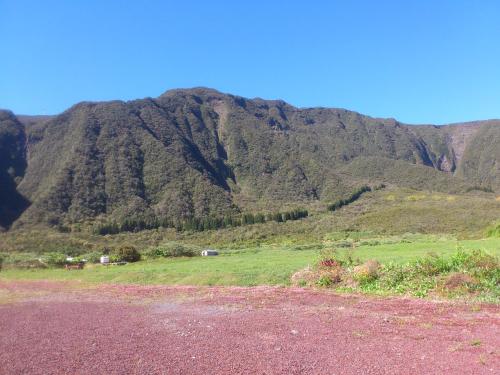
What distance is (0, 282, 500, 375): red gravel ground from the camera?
8.16 metres

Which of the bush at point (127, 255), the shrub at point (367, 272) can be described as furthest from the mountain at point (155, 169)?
the shrub at point (367, 272)

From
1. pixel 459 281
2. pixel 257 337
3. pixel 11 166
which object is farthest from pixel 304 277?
pixel 11 166

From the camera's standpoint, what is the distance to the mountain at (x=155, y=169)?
114125mm

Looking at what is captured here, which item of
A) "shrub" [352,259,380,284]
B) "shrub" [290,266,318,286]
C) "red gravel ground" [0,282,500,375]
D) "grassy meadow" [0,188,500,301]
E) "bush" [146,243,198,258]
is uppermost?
"red gravel ground" [0,282,500,375]

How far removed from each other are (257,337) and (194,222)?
300 ft

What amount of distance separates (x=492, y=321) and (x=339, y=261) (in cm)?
1117

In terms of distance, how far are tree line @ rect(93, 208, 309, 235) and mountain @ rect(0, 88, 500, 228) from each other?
5.41 meters

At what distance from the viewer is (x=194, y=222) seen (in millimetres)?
101000

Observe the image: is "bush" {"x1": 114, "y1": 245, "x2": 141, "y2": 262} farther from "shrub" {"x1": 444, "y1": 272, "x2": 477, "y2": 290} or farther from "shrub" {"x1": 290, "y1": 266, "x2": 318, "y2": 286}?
"shrub" {"x1": 444, "y1": 272, "x2": 477, "y2": 290}

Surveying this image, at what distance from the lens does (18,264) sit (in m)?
48.5

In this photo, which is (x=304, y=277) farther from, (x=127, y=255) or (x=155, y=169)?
(x=155, y=169)

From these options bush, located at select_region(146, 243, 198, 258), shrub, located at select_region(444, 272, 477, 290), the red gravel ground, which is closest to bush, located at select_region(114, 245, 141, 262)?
bush, located at select_region(146, 243, 198, 258)

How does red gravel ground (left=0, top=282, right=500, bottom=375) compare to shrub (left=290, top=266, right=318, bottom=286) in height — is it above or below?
above

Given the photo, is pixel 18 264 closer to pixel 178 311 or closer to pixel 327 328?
pixel 178 311
